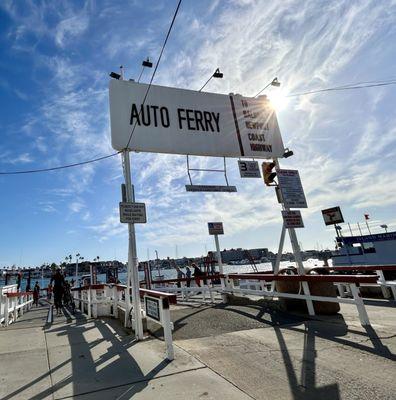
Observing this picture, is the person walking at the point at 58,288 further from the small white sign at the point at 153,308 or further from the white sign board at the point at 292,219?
the white sign board at the point at 292,219

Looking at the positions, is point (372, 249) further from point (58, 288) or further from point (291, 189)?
point (58, 288)

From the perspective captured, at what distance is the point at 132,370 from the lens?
4.52 m

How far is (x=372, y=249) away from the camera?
88.4 ft

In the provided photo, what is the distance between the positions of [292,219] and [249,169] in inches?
83.4

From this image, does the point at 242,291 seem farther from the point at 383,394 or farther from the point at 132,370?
the point at 383,394

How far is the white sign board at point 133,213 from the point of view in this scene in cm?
705

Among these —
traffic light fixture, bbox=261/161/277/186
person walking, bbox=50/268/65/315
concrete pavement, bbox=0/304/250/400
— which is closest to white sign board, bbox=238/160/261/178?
traffic light fixture, bbox=261/161/277/186

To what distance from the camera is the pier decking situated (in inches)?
145

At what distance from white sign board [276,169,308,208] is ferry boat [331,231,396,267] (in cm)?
1527

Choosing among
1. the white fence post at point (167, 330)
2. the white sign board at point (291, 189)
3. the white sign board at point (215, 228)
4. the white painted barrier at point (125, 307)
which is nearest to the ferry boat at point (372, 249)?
the white sign board at point (215, 228)

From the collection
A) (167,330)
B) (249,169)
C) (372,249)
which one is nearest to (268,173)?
(249,169)

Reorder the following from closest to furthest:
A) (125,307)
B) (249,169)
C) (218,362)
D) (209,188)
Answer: (218,362) < (125,307) < (209,188) < (249,169)

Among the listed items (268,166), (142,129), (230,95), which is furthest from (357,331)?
(230,95)

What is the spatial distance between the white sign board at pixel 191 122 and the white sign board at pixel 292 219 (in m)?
2.29
